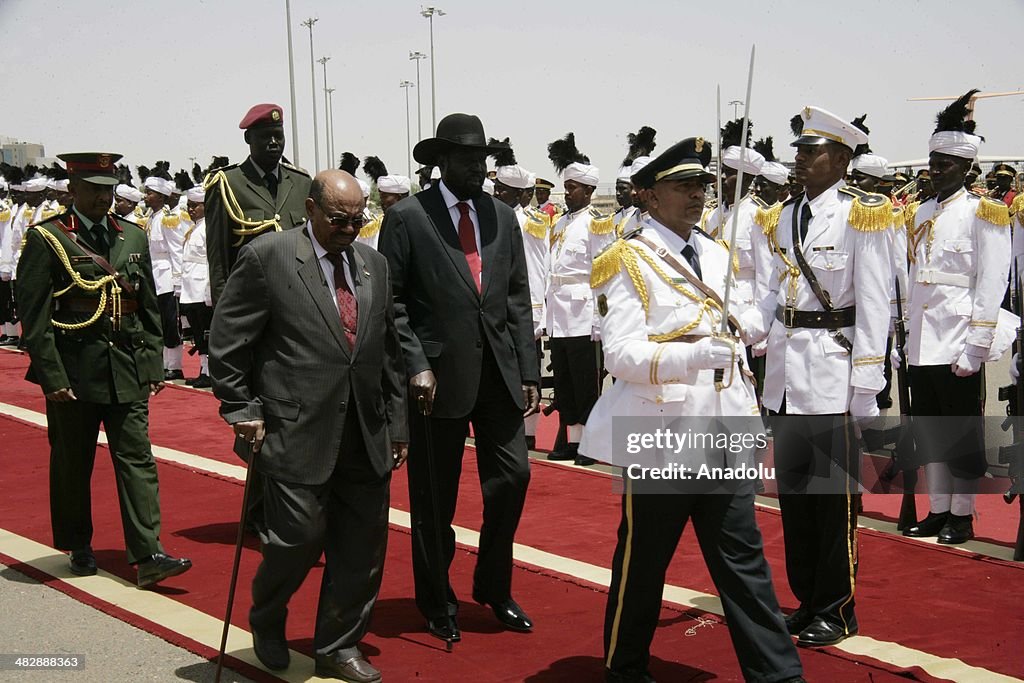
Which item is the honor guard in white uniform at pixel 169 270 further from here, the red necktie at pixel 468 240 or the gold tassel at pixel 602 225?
the red necktie at pixel 468 240

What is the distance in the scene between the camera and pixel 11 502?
8.70 metres

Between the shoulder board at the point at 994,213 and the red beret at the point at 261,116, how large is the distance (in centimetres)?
424

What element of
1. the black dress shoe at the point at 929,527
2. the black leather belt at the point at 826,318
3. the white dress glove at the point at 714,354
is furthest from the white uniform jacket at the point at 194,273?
the white dress glove at the point at 714,354

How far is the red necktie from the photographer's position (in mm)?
6055

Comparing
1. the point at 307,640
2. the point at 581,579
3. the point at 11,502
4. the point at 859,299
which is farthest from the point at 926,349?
the point at 11,502

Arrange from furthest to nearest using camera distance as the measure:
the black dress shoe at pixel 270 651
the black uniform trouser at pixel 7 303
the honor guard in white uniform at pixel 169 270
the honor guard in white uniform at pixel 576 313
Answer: the black uniform trouser at pixel 7 303
the honor guard in white uniform at pixel 169 270
the honor guard in white uniform at pixel 576 313
the black dress shoe at pixel 270 651

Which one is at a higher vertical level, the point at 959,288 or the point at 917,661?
the point at 959,288

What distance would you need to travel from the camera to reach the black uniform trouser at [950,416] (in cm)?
771

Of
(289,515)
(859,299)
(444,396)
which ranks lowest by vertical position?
(289,515)

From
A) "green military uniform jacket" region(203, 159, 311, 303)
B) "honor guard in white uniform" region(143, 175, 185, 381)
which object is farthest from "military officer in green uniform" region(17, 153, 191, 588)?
"honor guard in white uniform" region(143, 175, 185, 381)

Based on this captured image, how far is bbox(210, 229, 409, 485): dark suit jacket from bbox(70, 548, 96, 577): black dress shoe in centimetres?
223

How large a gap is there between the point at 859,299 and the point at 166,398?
9.85 meters

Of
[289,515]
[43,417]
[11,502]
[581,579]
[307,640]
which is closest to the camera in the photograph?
[289,515]

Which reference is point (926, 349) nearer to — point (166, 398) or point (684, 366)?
point (684, 366)
